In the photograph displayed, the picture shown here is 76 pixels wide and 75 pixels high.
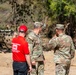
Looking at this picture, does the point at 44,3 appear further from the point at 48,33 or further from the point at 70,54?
the point at 70,54

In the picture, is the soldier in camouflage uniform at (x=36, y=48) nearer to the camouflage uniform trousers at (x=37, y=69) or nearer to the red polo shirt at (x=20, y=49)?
the camouflage uniform trousers at (x=37, y=69)

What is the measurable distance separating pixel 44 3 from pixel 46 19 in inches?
43.4

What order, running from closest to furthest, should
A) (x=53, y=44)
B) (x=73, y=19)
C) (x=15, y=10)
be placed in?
(x=53, y=44) → (x=15, y=10) → (x=73, y=19)

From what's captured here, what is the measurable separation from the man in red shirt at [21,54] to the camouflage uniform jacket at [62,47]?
2.63 feet

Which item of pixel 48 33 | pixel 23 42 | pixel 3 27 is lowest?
pixel 48 33

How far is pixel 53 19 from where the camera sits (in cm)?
2281

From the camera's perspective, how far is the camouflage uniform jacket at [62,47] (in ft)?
23.9

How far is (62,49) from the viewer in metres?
7.36

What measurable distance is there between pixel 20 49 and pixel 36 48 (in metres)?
0.66

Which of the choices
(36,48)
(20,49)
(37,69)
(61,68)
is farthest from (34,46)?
(61,68)

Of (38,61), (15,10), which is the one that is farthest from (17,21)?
(38,61)

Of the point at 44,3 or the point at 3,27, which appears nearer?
the point at 3,27

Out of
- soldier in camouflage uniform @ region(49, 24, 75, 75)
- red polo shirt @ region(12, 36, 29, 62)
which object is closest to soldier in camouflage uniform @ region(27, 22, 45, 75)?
soldier in camouflage uniform @ region(49, 24, 75, 75)

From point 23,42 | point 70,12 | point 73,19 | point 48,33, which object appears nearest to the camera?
point 23,42
